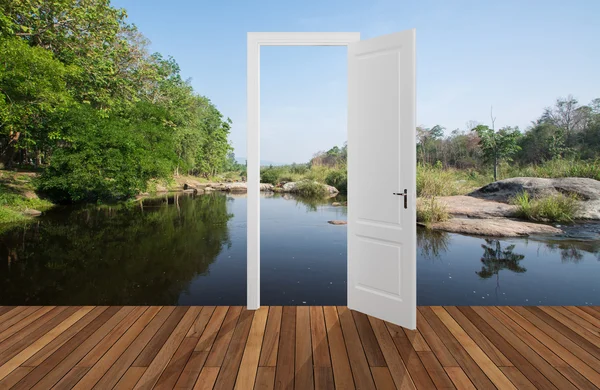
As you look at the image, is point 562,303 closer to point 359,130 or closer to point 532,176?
point 359,130

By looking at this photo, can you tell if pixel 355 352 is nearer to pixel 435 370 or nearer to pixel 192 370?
pixel 435 370

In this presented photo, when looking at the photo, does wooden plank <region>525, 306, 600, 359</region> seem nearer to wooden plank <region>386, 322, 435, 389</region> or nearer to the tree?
wooden plank <region>386, 322, 435, 389</region>

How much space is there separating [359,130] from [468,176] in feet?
25.2

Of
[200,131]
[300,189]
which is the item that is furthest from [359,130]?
[200,131]

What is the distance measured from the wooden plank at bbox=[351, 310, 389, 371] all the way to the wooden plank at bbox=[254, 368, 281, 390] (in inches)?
20.9

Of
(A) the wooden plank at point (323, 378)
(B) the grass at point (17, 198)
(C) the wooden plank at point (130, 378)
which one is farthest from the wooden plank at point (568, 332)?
(B) the grass at point (17, 198)

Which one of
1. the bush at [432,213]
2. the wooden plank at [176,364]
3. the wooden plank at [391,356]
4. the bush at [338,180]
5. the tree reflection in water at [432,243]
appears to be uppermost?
the bush at [338,180]

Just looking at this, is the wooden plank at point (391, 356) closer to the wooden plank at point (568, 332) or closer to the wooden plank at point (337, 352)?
the wooden plank at point (337, 352)

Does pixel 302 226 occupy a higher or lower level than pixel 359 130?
lower

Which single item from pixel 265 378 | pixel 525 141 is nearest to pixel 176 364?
pixel 265 378

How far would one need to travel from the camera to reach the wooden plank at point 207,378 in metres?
1.83

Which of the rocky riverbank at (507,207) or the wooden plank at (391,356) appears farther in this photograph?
the rocky riverbank at (507,207)

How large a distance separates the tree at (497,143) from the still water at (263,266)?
4.05 metres

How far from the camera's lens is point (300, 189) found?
13.0 metres
